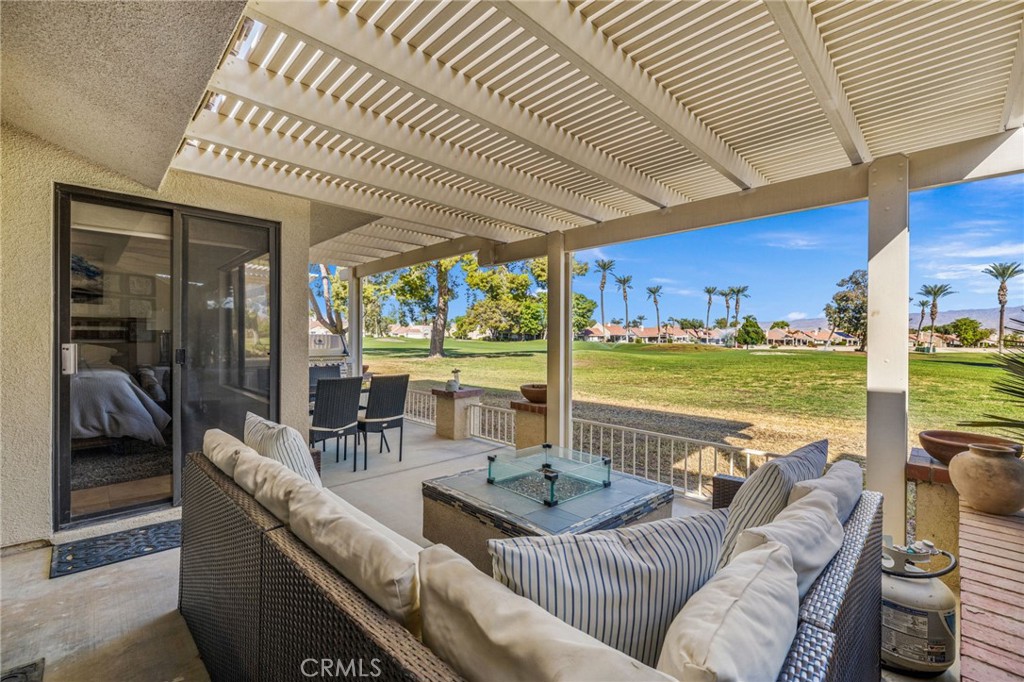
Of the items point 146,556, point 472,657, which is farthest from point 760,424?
point 146,556

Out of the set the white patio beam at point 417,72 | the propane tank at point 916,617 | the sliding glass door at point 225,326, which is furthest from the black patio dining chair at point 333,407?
the propane tank at point 916,617

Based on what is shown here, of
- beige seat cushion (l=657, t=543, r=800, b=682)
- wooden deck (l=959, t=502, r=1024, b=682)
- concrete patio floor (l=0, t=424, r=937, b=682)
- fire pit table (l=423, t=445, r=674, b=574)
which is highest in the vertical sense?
beige seat cushion (l=657, t=543, r=800, b=682)

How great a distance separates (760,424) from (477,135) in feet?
15.8

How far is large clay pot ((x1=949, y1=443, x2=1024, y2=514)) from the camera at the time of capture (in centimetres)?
214

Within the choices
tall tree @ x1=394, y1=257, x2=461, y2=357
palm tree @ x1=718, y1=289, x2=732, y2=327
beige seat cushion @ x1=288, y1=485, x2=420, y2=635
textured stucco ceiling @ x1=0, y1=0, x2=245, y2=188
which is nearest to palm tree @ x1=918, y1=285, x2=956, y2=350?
palm tree @ x1=718, y1=289, x2=732, y2=327

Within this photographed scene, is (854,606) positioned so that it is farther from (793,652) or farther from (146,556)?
(146,556)

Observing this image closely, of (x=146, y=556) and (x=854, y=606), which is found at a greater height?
(x=854, y=606)

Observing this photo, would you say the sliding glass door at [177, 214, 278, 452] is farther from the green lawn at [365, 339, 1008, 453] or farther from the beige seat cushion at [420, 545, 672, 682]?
the green lawn at [365, 339, 1008, 453]

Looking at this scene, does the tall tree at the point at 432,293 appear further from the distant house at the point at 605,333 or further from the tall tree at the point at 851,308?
the tall tree at the point at 851,308

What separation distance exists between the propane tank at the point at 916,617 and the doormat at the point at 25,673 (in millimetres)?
3539

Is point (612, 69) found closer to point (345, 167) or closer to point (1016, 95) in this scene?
point (1016, 95)

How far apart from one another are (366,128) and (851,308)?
4.86m

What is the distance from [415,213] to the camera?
4.67 metres

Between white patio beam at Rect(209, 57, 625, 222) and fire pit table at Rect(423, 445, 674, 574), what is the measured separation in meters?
2.28
